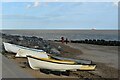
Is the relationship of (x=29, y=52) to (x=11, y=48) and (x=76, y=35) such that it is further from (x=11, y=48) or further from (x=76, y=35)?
(x=76, y=35)

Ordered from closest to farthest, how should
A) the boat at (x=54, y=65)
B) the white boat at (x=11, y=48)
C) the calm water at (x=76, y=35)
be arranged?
the boat at (x=54, y=65), the white boat at (x=11, y=48), the calm water at (x=76, y=35)

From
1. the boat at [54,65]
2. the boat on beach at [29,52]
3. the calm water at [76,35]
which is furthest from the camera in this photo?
the calm water at [76,35]

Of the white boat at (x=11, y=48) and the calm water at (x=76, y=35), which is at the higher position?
the calm water at (x=76, y=35)

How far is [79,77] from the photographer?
1741 cm

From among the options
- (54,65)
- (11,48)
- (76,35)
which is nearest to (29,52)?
(11,48)

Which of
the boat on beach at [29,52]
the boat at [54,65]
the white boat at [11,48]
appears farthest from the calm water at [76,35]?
the boat at [54,65]

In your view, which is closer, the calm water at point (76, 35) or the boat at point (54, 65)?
the boat at point (54, 65)

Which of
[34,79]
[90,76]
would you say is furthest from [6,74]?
[90,76]

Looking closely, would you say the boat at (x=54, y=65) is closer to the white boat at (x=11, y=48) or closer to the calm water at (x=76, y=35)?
the white boat at (x=11, y=48)

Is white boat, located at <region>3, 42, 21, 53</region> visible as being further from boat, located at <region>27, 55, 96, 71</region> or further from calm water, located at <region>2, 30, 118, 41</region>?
calm water, located at <region>2, 30, 118, 41</region>

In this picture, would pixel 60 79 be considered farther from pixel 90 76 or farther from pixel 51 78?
pixel 90 76

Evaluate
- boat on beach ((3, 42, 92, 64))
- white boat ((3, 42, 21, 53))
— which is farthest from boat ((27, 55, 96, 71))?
white boat ((3, 42, 21, 53))

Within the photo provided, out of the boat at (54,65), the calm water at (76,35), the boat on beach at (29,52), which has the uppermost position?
the calm water at (76,35)

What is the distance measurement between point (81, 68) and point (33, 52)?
716 centimetres
